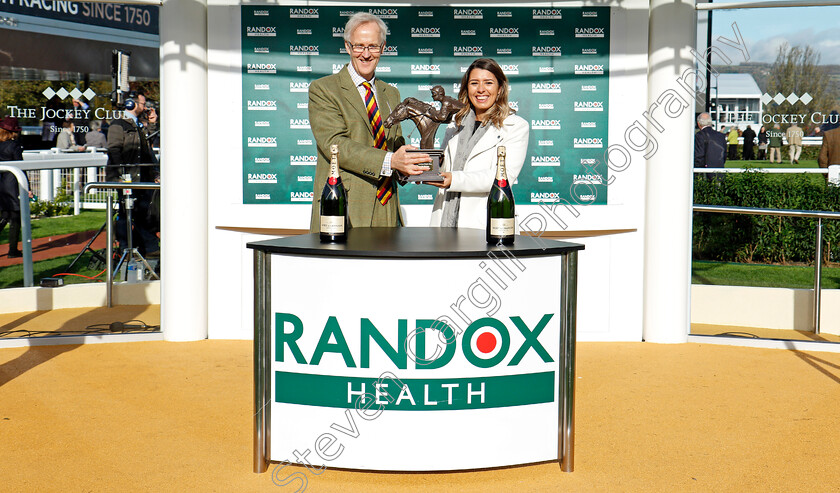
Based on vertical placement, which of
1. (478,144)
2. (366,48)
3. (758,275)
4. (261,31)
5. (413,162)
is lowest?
(758,275)

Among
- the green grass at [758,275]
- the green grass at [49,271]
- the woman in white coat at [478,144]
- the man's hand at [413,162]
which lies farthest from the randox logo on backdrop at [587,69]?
the green grass at [49,271]

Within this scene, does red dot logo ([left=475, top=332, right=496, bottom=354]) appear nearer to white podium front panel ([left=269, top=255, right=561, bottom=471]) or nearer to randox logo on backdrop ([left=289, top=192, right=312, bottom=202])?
white podium front panel ([left=269, top=255, right=561, bottom=471])

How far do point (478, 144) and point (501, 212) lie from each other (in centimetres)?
79

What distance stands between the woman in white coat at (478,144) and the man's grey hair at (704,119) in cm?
324

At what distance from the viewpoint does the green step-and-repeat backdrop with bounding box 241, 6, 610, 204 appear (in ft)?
18.2

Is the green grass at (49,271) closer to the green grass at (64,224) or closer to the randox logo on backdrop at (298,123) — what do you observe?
the green grass at (64,224)

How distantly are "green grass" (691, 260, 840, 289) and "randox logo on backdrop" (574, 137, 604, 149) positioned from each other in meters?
1.44

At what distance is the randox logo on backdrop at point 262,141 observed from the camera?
5590mm

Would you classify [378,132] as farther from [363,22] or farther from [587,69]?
[587,69]

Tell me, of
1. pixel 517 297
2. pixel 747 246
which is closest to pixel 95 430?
pixel 517 297

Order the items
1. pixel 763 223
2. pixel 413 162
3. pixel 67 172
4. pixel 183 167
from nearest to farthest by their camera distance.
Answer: pixel 413 162
pixel 183 167
pixel 67 172
pixel 763 223

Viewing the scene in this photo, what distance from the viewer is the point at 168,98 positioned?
18.0 ft

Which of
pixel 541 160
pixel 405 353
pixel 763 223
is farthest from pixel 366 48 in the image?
pixel 763 223

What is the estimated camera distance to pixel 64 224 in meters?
6.69
